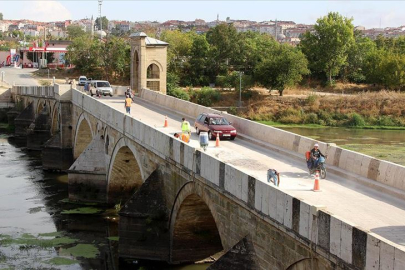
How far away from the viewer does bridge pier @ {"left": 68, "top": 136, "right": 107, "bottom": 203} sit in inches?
1211

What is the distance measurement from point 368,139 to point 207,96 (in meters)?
19.0

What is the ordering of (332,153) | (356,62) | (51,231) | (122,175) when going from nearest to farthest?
(332,153) → (51,231) → (122,175) → (356,62)

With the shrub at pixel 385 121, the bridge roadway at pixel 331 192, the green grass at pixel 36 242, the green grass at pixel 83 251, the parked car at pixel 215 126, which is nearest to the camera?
the bridge roadway at pixel 331 192

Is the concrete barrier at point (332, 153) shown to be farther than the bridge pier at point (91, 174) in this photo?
No

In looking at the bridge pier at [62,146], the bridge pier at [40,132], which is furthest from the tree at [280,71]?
the bridge pier at [62,146]

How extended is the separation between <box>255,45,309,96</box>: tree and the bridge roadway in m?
42.3

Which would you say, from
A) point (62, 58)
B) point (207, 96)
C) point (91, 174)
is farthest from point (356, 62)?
point (91, 174)

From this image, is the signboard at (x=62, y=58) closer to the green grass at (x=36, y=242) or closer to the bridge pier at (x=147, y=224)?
the green grass at (x=36, y=242)

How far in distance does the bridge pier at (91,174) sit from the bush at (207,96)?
3480cm

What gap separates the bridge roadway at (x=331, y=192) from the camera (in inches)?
515

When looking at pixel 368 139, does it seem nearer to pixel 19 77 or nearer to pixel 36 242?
pixel 36 242

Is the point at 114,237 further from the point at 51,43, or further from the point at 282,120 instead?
the point at 51,43

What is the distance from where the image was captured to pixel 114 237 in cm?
2583

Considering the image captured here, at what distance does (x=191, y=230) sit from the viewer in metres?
21.0
